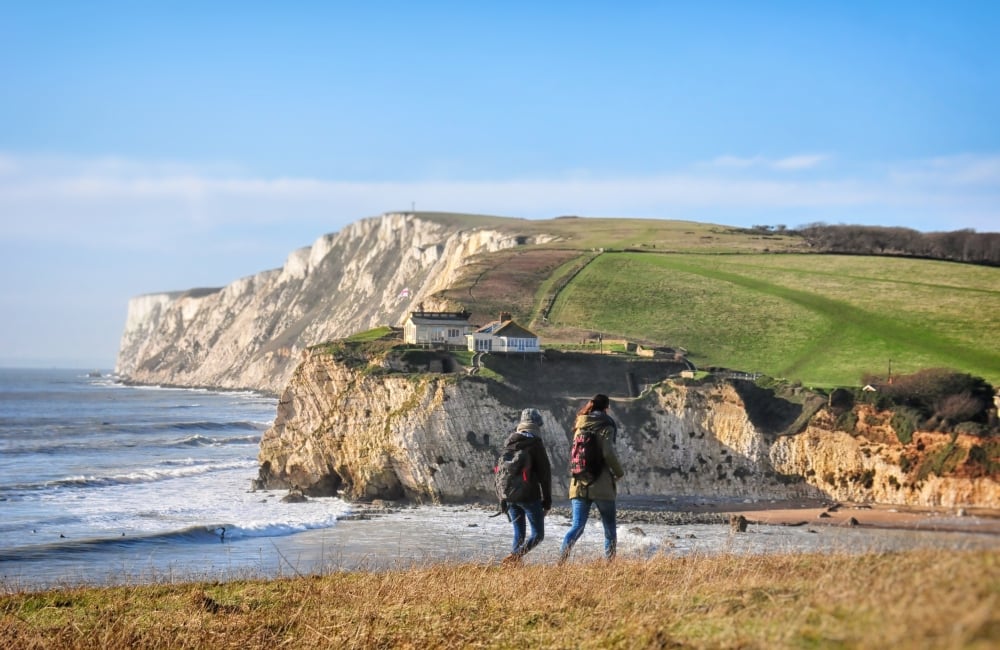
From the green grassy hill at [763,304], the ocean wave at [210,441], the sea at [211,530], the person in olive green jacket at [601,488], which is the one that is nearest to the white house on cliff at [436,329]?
the green grassy hill at [763,304]

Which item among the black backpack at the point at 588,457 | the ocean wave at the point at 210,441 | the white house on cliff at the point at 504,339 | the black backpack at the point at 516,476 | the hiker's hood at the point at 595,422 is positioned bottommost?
the ocean wave at the point at 210,441

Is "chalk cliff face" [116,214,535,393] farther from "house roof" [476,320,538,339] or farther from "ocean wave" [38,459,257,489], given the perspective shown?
"house roof" [476,320,538,339]

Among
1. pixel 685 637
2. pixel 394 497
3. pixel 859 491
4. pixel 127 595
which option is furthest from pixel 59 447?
pixel 685 637

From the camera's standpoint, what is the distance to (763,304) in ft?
234

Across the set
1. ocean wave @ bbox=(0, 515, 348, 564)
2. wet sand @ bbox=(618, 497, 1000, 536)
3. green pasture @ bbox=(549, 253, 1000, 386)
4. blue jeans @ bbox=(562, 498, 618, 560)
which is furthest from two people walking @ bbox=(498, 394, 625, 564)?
green pasture @ bbox=(549, 253, 1000, 386)

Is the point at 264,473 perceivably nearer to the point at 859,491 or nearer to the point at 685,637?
the point at 859,491

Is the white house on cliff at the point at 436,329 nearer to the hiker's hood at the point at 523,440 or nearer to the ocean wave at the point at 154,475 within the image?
the ocean wave at the point at 154,475

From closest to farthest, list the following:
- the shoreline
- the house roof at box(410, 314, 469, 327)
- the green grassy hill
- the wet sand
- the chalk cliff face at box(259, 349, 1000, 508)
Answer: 1. the wet sand
2. the shoreline
3. the chalk cliff face at box(259, 349, 1000, 508)
4. the house roof at box(410, 314, 469, 327)
5. the green grassy hill

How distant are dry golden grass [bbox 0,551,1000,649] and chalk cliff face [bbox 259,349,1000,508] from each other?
34.5 m

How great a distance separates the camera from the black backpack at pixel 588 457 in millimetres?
12523

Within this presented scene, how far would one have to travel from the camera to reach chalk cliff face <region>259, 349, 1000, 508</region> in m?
45.8

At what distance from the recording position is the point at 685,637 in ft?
23.0

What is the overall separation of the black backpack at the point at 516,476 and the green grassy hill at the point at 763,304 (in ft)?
145

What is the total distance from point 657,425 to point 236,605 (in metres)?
40.3
